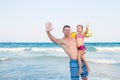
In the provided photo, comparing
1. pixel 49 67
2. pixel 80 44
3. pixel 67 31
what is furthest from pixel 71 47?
pixel 49 67

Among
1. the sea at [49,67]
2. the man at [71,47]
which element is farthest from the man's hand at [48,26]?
the sea at [49,67]

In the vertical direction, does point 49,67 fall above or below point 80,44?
below

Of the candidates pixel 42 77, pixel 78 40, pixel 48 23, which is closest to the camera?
pixel 48 23

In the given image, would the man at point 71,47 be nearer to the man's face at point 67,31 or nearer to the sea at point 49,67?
the man's face at point 67,31

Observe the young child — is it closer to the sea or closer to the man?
the man

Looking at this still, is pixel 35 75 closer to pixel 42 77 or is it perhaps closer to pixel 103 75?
pixel 42 77

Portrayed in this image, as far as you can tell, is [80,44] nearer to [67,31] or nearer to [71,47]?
[71,47]

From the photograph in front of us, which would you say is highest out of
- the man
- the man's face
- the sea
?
the man's face

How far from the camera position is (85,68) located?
6.46m

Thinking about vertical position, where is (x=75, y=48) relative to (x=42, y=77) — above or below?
above

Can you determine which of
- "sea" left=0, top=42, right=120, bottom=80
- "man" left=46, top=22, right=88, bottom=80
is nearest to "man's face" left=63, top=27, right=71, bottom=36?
"man" left=46, top=22, right=88, bottom=80

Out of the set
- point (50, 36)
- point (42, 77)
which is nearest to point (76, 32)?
point (50, 36)

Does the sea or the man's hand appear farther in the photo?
the sea

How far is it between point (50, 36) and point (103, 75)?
6.19 m
